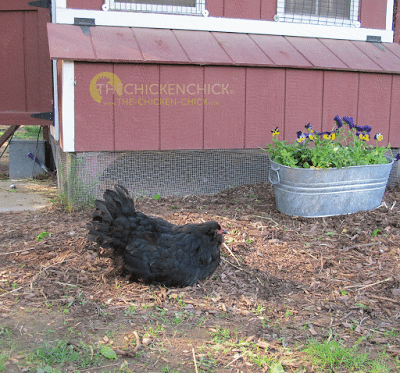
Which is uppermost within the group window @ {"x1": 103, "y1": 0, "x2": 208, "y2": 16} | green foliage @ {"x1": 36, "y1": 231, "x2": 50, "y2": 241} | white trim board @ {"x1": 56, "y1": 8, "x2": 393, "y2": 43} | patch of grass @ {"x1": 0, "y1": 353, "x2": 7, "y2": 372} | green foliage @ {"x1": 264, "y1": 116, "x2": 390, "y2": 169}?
window @ {"x1": 103, "y1": 0, "x2": 208, "y2": 16}

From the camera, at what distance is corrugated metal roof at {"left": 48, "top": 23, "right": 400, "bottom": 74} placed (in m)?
4.50

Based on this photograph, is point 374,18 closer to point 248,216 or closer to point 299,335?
point 248,216

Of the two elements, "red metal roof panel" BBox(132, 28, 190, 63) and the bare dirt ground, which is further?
"red metal roof panel" BBox(132, 28, 190, 63)

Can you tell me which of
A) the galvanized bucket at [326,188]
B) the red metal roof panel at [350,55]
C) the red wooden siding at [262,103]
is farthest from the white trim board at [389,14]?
the galvanized bucket at [326,188]

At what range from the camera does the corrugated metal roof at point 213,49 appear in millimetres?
4504

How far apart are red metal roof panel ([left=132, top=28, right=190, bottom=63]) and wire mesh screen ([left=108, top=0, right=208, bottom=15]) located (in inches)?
9.8

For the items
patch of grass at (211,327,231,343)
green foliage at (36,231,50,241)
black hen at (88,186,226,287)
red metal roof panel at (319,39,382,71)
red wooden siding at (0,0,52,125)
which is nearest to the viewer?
patch of grass at (211,327,231,343)

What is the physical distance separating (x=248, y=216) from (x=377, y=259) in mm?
1270

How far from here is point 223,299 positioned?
301 cm

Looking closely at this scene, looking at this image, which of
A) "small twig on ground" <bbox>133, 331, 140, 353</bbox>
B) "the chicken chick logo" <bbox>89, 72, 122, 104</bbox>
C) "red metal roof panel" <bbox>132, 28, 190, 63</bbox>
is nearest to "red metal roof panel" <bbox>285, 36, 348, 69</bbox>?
"red metal roof panel" <bbox>132, 28, 190, 63</bbox>

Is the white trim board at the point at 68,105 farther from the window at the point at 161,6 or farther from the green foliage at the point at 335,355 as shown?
the green foliage at the point at 335,355

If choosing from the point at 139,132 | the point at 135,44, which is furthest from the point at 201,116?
the point at 135,44

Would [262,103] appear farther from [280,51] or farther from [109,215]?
[109,215]

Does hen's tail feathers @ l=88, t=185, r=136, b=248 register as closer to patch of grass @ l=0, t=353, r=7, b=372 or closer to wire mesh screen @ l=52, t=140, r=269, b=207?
patch of grass @ l=0, t=353, r=7, b=372
